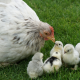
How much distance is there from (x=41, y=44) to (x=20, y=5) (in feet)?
3.31

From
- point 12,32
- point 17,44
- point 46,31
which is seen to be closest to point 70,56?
point 46,31

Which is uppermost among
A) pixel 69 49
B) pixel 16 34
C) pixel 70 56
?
pixel 16 34

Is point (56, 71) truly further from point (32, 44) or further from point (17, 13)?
point (17, 13)

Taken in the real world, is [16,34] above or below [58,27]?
above

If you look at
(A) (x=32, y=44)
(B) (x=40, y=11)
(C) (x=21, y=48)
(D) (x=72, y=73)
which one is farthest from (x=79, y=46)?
(B) (x=40, y=11)

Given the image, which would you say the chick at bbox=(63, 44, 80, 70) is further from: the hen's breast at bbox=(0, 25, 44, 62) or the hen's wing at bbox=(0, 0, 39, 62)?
the hen's wing at bbox=(0, 0, 39, 62)

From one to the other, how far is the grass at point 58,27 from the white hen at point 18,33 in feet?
1.00

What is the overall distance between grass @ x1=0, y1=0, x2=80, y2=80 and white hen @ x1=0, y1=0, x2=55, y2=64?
0.30 m

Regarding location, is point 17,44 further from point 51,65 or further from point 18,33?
point 51,65

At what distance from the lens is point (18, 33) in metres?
3.47

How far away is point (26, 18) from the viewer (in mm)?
3646

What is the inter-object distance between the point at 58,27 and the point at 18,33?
6.45 ft

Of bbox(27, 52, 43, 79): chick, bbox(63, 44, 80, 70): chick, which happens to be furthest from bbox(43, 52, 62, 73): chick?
bbox(63, 44, 80, 70): chick

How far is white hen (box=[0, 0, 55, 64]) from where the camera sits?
3.40m
